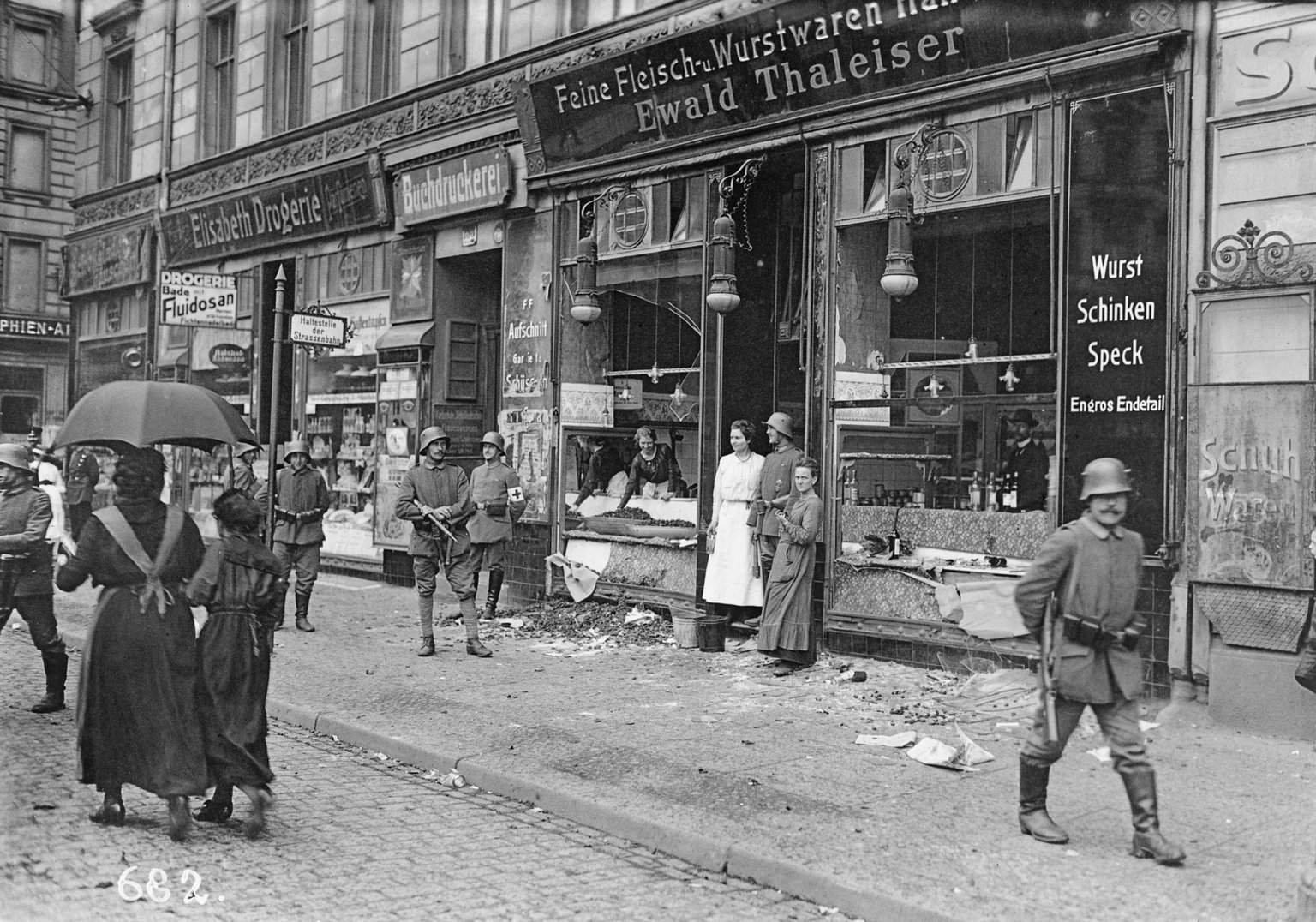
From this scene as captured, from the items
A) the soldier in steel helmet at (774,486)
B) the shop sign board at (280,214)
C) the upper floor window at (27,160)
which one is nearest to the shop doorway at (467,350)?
the shop sign board at (280,214)

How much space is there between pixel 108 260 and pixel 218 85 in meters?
4.48

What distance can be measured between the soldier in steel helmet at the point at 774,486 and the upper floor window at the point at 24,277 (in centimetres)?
2310

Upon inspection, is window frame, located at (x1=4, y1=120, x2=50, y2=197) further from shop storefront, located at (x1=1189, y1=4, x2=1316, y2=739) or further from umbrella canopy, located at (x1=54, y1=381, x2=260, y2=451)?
shop storefront, located at (x1=1189, y1=4, x2=1316, y2=739)

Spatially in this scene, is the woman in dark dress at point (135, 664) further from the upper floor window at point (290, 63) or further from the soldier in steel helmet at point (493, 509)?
the upper floor window at point (290, 63)

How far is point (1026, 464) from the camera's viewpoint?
9938mm

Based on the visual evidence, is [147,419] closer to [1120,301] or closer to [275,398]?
[275,398]

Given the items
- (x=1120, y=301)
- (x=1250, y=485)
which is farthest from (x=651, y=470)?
(x=1250, y=485)

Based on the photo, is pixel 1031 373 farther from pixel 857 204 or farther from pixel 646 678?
pixel 646 678

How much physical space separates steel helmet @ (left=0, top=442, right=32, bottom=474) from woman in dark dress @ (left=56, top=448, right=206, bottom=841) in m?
2.72

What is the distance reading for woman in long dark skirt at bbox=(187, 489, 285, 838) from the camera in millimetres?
5914

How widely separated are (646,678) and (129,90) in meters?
17.2

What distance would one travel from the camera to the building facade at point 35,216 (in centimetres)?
2161

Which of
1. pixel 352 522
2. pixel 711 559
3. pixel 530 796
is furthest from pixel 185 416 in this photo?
pixel 352 522

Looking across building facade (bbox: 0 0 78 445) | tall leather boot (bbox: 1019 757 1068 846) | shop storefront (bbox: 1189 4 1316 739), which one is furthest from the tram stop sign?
tall leather boot (bbox: 1019 757 1068 846)
